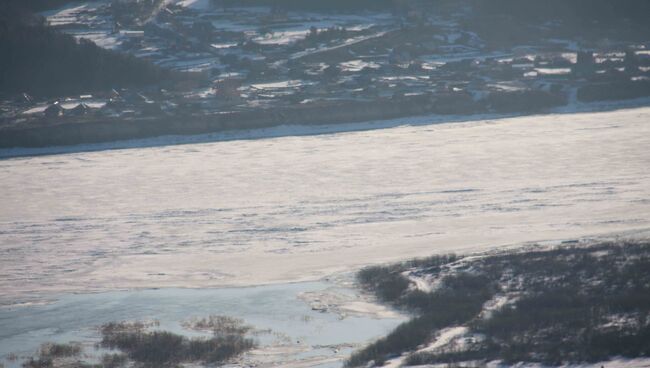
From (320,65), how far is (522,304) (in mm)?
28649

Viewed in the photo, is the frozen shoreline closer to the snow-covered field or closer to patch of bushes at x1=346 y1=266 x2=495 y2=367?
the snow-covered field

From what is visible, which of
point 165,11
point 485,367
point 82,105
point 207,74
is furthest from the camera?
point 165,11

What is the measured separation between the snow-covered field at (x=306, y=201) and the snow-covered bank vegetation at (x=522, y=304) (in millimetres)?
1618

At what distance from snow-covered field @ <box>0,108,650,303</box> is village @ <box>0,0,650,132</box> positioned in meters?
3.74

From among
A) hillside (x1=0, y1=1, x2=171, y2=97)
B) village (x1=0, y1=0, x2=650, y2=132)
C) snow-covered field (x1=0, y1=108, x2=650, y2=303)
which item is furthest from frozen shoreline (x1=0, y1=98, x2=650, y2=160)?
hillside (x1=0, y1=1, x2=171, y2=97)

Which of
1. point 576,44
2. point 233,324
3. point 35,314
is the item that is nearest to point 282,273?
point 233,324

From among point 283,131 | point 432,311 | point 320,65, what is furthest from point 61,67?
A: point 432,311

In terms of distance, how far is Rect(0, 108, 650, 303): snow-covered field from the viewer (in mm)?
18344

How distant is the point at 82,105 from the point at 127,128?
12.4ft

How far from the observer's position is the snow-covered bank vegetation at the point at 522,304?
1252 centimetres

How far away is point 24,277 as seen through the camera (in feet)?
58.6

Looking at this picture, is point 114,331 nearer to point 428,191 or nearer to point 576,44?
point 428,191

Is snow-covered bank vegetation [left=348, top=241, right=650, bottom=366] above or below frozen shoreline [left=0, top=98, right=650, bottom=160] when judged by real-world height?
above

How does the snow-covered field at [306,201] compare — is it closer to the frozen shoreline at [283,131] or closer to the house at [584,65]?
the frozen shoreline at [283,131]
